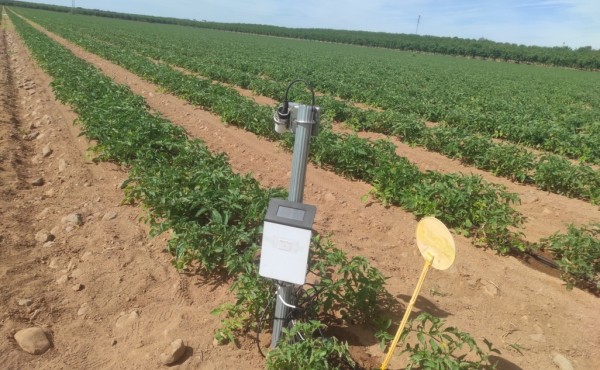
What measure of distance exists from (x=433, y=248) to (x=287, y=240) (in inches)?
36.3

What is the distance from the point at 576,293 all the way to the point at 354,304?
2618 mm

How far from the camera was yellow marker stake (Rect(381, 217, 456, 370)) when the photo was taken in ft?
7.91

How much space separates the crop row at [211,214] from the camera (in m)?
3.06

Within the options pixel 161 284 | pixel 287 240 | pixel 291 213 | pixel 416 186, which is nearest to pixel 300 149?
pixel 291 213

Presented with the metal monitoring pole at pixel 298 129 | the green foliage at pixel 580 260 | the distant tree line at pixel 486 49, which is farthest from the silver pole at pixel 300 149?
the distant tree line at pixel 486 49

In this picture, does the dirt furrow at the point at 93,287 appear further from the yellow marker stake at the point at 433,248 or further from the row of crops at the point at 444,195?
the row of crops at the point at 444,195

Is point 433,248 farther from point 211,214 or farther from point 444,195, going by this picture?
point 444,195

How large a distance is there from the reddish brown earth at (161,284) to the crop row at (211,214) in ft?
0.80

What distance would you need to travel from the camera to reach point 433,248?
2.49 meters

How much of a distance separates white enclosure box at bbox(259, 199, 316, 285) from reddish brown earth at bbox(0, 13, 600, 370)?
1.02m

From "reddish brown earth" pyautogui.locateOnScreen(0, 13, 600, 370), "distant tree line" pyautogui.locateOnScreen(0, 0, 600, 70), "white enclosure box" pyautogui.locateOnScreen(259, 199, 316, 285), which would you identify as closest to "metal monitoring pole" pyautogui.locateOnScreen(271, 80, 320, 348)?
"white enclosure box" pyautogui.locateOnScreen(259, 199, 316, 285)

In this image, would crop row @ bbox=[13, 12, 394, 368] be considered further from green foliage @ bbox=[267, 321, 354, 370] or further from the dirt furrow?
the dirt furrow

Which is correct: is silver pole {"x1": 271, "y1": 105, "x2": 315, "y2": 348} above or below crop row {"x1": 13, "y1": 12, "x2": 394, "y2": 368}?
above

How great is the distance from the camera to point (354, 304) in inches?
122
